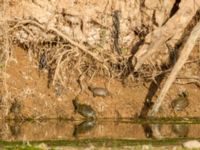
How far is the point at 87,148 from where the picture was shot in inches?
478

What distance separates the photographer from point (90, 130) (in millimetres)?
15117

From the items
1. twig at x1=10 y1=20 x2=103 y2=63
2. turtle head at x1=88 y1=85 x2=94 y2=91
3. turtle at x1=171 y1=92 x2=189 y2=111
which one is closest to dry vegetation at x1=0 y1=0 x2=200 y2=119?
twig at x1=10 y1=20 x2=103 y2=63

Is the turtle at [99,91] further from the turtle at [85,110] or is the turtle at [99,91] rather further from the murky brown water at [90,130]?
the murky brown water at [90,130]

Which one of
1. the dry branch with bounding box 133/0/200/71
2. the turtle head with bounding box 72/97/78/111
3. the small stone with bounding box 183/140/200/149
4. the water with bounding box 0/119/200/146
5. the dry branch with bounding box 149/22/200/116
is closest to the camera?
the small stone with bounding box 183/140/200/149

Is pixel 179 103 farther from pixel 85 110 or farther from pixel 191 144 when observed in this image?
pixel 191 144

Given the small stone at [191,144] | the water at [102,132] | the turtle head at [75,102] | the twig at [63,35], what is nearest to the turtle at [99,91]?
the turtle head at [75,102]

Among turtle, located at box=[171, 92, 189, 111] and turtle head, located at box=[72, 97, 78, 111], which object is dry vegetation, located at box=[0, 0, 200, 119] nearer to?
turtle head, located at box=[72, 97, 78, 111]

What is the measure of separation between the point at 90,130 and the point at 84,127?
0.48m

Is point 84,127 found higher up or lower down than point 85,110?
lower down

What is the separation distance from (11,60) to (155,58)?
11.5 feet

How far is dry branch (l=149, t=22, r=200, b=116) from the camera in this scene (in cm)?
1644

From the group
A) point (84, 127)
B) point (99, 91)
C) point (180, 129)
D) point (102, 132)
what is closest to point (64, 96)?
point (99, 91)

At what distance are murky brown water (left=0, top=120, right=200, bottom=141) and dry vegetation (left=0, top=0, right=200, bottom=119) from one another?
1571 mm

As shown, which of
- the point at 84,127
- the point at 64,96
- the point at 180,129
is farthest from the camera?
the point at 64,96
